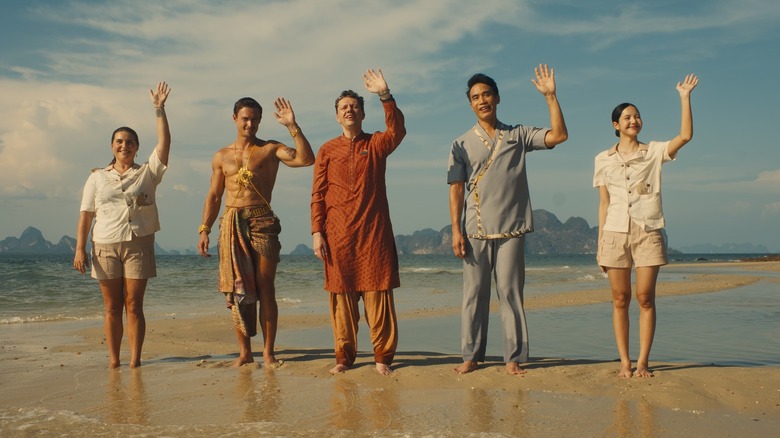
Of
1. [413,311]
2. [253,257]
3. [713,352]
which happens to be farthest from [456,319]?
[253,257]

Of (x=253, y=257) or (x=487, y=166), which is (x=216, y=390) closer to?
(x=253, y=257)

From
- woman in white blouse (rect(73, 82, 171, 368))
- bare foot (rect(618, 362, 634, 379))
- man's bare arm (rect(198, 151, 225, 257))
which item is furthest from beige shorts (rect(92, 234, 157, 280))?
bare foot (rect(618, 362, 634, 379))

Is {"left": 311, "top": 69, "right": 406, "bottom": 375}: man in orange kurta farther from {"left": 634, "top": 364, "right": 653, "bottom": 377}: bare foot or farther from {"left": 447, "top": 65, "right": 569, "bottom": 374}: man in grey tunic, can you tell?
{"left": 634, "top": 364, "right": 653, "bottom": 377}: bare foot

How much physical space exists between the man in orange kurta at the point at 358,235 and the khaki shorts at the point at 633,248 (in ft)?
5.03

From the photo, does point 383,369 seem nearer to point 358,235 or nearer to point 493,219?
point 358,235

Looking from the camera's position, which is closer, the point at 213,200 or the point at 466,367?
the point at 466,367

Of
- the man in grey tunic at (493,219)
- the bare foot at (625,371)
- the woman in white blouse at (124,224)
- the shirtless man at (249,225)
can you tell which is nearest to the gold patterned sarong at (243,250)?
the shirtless man at (249,225)

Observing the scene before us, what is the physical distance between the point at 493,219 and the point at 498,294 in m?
0.56

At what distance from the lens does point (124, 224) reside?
17.6 feet

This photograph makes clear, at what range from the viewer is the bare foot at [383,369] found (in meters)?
4.85

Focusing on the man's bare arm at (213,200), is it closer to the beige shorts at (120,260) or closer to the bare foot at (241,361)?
the beige shorts at (120,260)

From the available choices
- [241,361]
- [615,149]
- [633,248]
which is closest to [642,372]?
[633,248]

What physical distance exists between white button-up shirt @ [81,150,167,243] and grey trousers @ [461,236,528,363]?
2656mm

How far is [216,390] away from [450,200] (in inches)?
85.1
